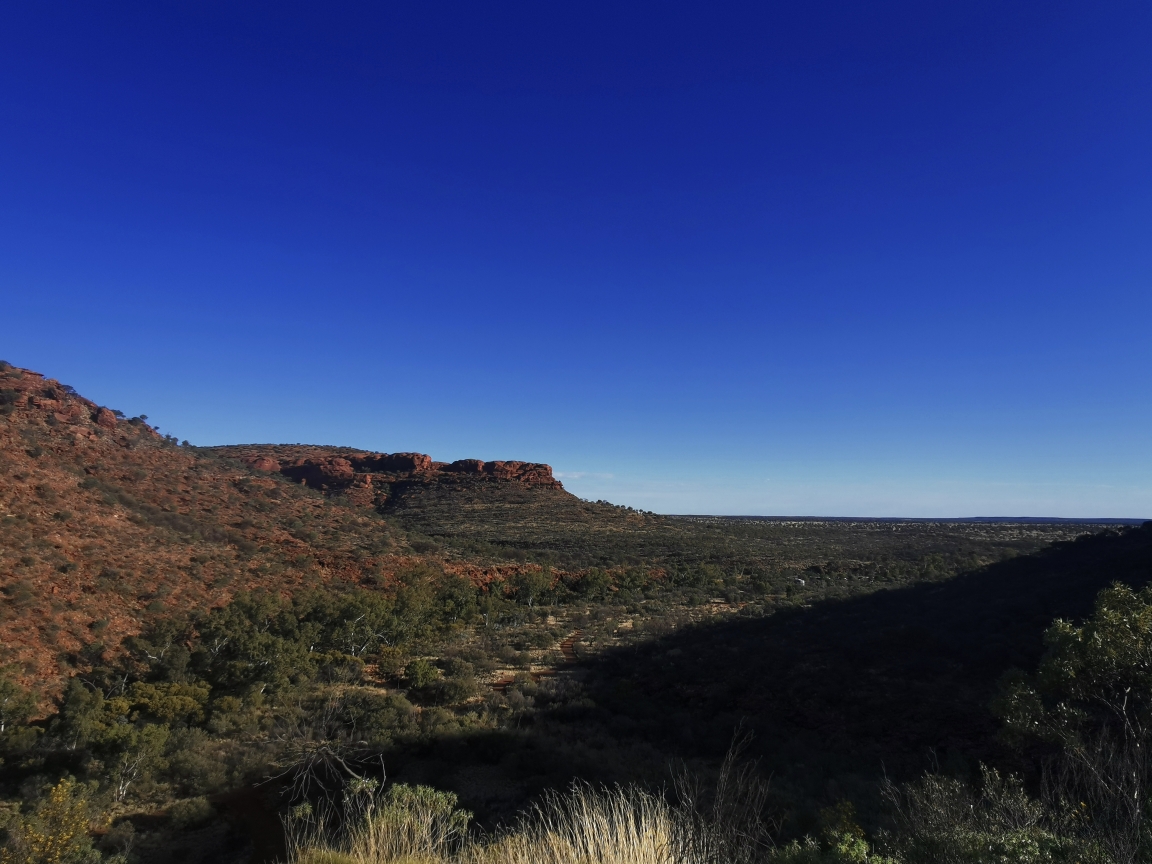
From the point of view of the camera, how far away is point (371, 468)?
260ft

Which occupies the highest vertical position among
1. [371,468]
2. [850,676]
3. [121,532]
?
[371,468]

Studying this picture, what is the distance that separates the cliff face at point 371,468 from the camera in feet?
234

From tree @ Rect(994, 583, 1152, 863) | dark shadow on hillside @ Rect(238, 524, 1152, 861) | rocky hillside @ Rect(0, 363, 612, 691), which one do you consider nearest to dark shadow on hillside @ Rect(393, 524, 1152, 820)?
dark shadow on hillside @ Rect(238, 524, 1152, 861)

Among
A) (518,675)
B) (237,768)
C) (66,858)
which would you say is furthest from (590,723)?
(66,858)

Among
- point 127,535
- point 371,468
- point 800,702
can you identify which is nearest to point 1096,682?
point 800,702

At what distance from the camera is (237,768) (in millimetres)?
10984

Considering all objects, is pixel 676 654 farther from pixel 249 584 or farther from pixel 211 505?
pixel 211 505

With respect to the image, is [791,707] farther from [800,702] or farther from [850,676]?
[850,676]

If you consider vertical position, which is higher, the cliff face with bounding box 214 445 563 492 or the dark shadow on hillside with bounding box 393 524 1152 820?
the cliff face with bounding box 214 445 563 492

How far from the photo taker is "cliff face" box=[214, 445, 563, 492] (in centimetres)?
7131

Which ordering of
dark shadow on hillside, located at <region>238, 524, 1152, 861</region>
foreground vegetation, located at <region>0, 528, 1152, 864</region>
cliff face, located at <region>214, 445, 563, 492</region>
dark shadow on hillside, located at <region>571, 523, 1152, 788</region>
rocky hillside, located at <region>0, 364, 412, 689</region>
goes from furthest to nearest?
cliff face, located at <region>214, 445, 563, 492</region> < rocky hillside, located at <region>0, 364, 412, 689</region> < dark shadow on hillside, located at <region>571, 523, 1152, 788</region> < dark shadow on hillside, located at <region>238, 524, 1152, 861</region> < foreground vegetation, located at <region>0, 528, 1152, 864</region>

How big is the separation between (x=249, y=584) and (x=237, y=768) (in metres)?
14.3

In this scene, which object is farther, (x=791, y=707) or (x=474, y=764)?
(x=791, y=707)

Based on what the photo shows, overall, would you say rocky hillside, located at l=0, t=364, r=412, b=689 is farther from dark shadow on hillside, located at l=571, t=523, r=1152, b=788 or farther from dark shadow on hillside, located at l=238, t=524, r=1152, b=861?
dark shadow on hillside, located at l=571, t=523, r=1152, b=788
